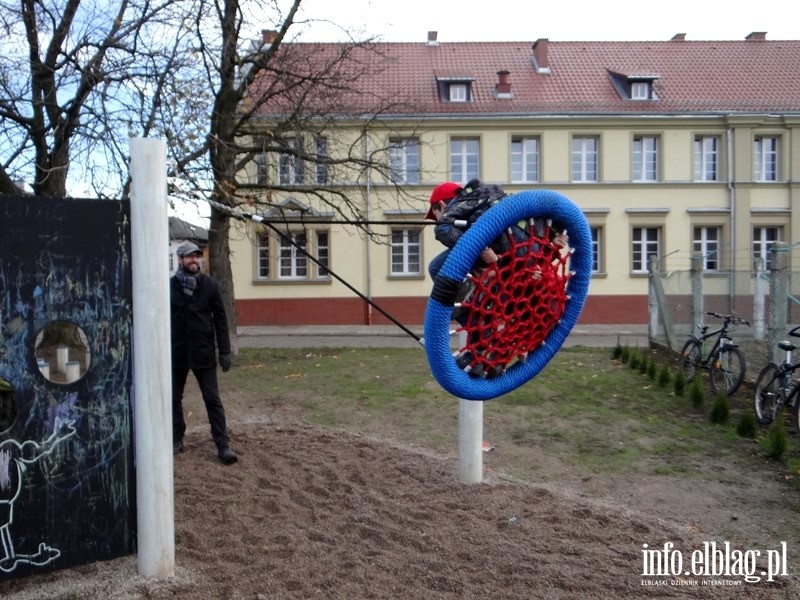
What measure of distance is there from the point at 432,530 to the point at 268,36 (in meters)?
11.8

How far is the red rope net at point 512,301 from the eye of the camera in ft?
11.0

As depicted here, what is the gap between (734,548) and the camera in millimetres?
4523

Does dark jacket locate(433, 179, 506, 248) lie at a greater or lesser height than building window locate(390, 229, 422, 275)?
lesser

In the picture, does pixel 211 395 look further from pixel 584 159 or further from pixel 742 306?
pixel 584 159

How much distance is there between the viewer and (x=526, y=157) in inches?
1028

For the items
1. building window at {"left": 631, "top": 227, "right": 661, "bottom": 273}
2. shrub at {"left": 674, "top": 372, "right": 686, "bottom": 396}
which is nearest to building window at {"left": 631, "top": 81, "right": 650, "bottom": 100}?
building window at {"left": 631, "top": 227, "right": 661, "bottom": 273}

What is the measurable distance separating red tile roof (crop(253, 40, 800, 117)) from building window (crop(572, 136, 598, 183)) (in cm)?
113

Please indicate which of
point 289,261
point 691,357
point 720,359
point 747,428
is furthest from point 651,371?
point 289,261

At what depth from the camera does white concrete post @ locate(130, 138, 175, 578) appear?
3.89 meters

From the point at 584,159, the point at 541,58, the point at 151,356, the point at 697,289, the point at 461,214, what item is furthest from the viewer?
the point at 541,58

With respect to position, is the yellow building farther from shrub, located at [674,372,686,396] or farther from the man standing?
the man standing

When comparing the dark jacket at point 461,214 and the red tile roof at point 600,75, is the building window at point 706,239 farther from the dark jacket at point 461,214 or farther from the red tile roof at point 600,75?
the dark jacket at point 461,214

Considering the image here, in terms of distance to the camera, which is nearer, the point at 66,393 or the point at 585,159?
the point at 66,393

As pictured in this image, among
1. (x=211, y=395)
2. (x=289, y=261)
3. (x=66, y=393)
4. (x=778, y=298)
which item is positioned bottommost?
(x=211, y=395)
